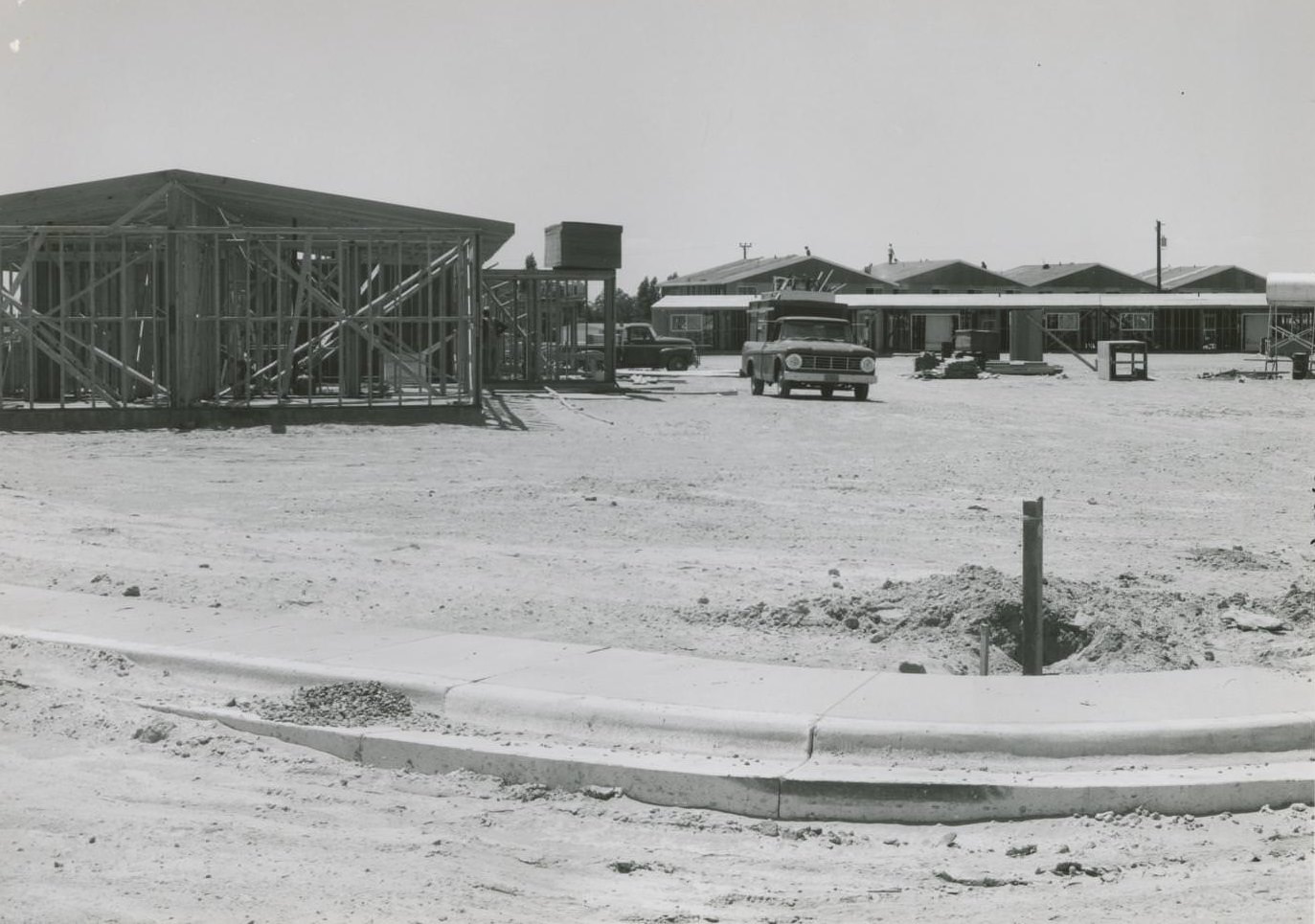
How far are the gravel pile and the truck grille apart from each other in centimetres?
2620

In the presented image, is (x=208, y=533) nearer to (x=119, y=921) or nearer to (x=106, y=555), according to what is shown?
(x=106, y=555)

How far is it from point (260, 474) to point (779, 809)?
12.6 metres

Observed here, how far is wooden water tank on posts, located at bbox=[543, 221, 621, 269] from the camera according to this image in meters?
38.4

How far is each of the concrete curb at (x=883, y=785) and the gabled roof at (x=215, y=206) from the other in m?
20.9

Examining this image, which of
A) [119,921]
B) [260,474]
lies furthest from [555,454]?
[119,921]

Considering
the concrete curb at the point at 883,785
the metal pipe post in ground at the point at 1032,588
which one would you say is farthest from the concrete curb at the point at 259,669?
the metal pipe post in ground at the point at 1032,588

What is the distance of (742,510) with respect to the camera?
1419 cm

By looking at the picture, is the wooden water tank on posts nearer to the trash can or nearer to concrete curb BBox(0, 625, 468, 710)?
the trash can

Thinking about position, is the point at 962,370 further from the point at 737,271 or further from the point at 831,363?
the point at 737,271

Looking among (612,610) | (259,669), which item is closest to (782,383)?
(612,610)

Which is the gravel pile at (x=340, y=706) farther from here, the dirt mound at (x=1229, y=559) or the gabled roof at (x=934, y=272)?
the gabled roof at (x=934, y=272)

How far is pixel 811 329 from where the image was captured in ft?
111

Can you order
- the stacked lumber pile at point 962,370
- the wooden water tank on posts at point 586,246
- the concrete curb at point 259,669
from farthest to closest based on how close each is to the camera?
the stacked lumber pile at point 962,370 → the wooden water tank on posts at point 586,246 → the concrete curb at point 259,669

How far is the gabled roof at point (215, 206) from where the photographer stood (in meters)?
25.0
